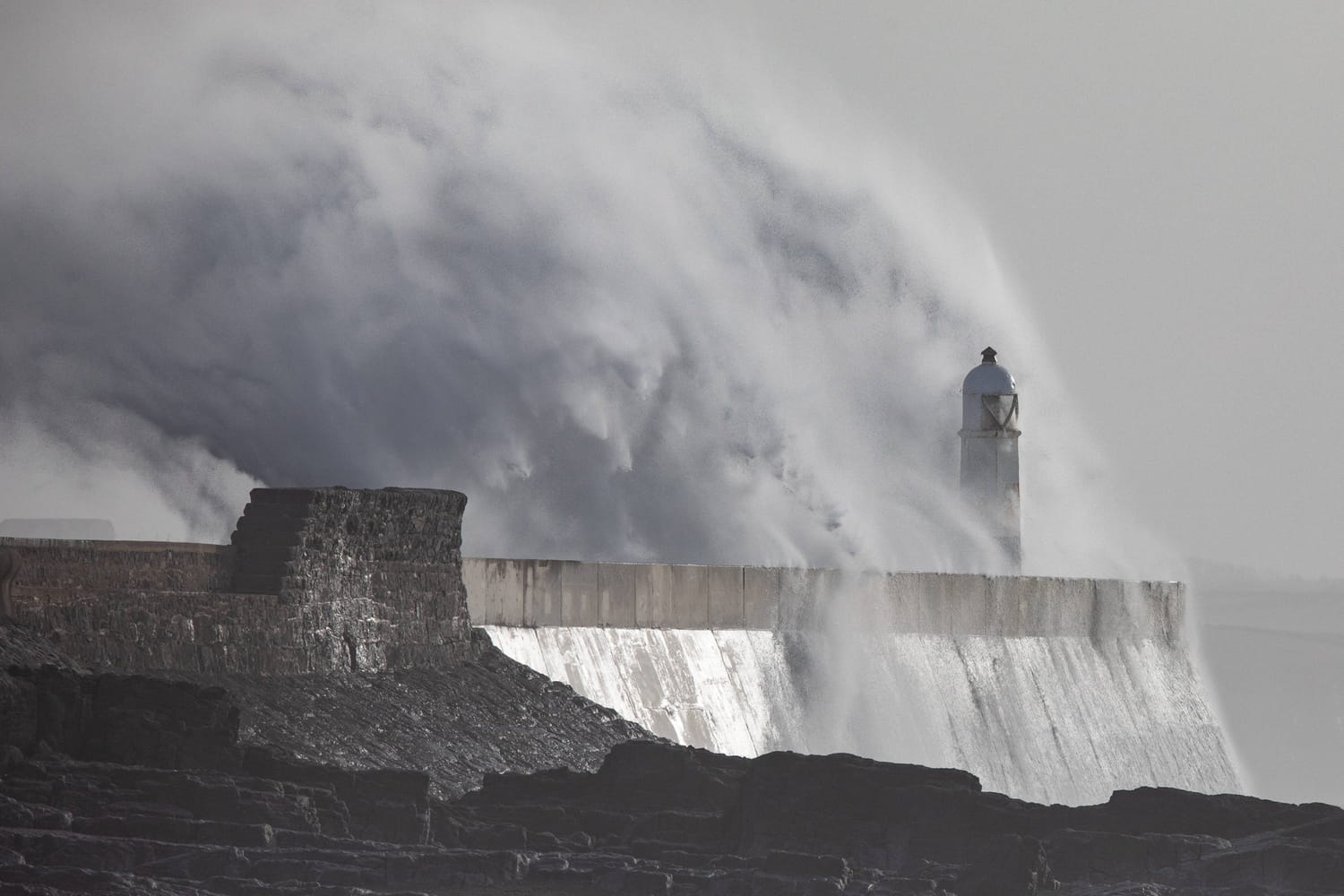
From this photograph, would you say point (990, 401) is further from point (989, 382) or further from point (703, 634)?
point (703, 634)

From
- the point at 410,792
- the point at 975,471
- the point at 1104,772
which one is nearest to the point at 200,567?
the point at 410,792

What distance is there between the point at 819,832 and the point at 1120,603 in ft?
51.3

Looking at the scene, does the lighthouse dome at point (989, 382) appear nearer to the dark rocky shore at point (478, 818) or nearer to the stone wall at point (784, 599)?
the stone wall at point (784, 599)

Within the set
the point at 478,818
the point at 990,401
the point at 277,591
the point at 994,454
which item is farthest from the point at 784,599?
the point at 990,401

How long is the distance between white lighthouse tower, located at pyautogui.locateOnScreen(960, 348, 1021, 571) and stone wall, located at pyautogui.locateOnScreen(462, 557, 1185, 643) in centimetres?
132

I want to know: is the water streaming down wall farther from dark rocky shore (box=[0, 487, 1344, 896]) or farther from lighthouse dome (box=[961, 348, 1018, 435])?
lighthouse dome (box=[961, 348, 1018, 435])

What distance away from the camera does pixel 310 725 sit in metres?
13.2

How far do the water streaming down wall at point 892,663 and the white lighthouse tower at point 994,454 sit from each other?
4.54ft

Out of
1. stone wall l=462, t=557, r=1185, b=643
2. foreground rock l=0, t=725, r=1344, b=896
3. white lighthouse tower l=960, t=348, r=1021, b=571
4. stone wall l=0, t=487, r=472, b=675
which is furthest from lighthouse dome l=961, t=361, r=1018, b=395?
foreground rock l=0, t=725, r=1344, b=896

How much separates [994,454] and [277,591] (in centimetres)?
1512

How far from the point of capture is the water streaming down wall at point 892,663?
17281 millimetres

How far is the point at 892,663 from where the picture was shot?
21.4 m

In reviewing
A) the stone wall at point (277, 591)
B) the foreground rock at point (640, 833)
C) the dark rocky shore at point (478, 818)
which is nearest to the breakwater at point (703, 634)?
the stone wall at point (277, 591)

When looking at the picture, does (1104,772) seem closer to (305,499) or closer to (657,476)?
(657,476)
